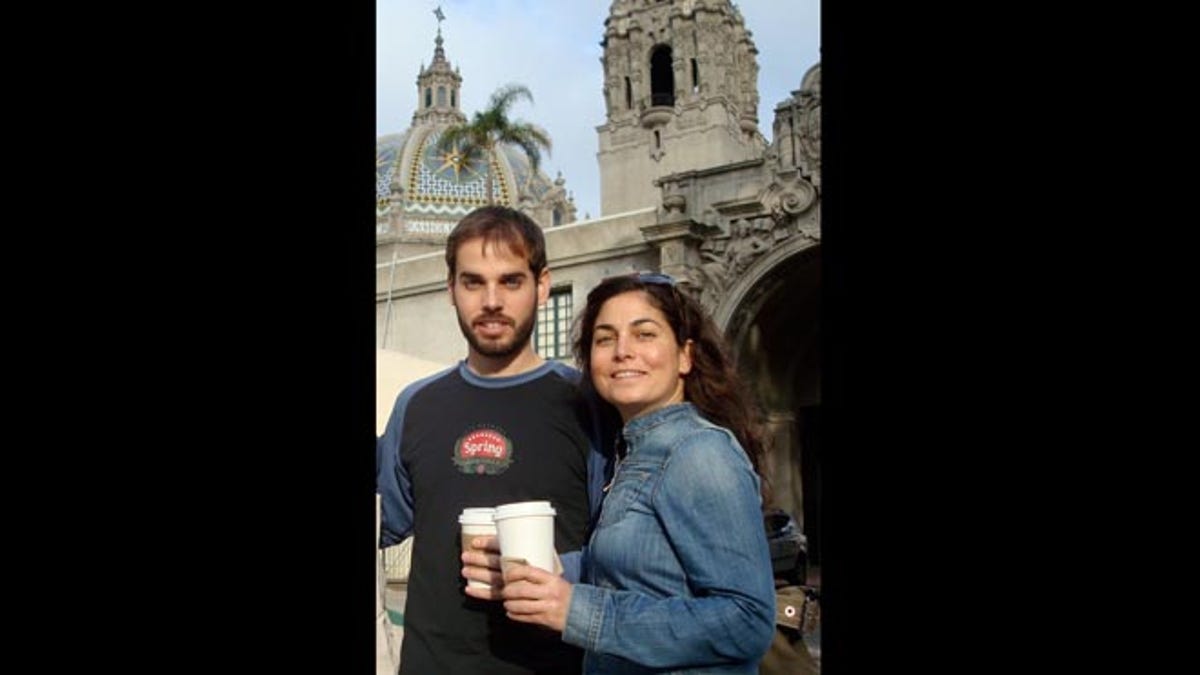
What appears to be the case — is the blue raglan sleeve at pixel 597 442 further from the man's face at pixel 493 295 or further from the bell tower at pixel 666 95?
the bell tower at pixel 666 95

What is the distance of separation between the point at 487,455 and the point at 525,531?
39 cm

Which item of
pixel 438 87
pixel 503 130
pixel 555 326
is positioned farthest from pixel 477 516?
pixel 438 87

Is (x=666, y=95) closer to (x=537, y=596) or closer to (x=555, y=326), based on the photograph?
(x=555, y=326)

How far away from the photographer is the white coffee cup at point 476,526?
2.20 meters

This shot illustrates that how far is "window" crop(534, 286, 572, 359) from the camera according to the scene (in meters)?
17.6

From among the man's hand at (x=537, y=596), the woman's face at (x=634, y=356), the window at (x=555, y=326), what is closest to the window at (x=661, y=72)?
the window at (x=555, y=326)

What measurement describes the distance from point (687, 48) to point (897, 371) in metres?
39.7

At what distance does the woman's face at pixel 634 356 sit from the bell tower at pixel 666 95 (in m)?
36.1

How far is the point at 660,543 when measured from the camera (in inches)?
79.4

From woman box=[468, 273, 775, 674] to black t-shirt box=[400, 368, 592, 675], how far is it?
0.68 ft

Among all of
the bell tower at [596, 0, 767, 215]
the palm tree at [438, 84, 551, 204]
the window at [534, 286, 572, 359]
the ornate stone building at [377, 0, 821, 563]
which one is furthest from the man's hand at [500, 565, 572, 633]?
the bell tower at [596, 0, 767, 215]
